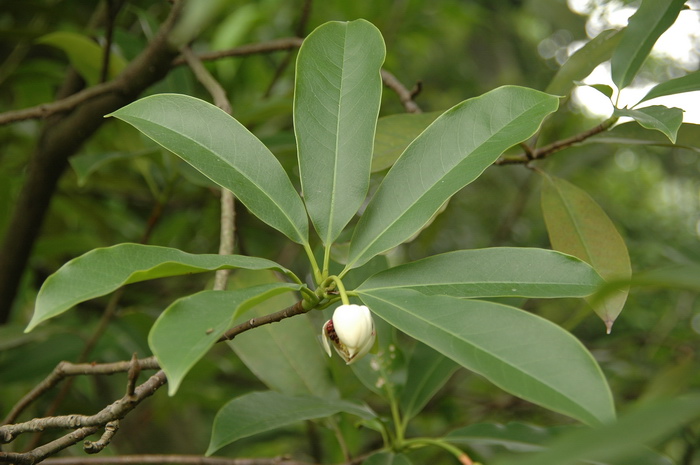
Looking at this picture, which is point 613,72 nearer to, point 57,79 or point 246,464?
point 246,464

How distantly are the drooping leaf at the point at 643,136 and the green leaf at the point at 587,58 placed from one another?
8 centimetres

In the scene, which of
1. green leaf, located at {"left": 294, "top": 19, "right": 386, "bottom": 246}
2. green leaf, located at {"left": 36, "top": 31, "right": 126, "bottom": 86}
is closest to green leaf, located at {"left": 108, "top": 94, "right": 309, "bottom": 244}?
green leaf, located at {"left": 294, "top": 19, "right": 386, "bottom": 246}

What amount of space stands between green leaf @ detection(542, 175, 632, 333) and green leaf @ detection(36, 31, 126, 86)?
0.77 m

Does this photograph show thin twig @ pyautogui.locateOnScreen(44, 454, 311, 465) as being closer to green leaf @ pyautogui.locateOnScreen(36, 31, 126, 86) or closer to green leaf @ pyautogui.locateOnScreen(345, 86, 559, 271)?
green leaf @ pyautogui.locateOnScreen(345, 86, 559, 271)

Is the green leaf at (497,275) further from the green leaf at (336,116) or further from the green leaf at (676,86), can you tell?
the green leaf at (676,86)

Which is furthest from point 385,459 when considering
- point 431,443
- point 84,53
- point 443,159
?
point 84,53

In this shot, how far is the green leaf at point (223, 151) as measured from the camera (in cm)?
57

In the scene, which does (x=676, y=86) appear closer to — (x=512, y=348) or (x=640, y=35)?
(x=640, y=35)

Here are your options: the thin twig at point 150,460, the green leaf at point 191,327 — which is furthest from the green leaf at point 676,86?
the thin twig at point 150,460

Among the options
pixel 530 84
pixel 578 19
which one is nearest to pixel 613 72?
pixel 578 19

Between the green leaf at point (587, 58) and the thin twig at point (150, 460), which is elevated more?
the green leaf at point (587, 58)

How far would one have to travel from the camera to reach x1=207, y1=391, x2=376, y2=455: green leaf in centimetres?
66

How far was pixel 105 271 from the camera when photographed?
1.55ft

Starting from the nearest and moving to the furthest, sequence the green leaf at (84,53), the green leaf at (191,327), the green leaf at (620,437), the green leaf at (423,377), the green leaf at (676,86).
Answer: the green leaf at (620,437) → the green leaf at (191,327) → the green leaf at (676,86) → the green leaf at (423,377) → the green leaf at (84,53)
